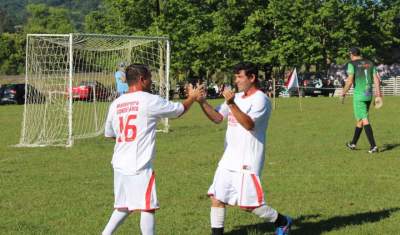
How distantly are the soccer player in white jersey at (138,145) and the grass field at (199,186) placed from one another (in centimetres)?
135

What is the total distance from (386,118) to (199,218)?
16733 millimetres

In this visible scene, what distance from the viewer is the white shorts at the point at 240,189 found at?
661cm

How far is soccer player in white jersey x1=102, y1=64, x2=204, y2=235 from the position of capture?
6148 mm

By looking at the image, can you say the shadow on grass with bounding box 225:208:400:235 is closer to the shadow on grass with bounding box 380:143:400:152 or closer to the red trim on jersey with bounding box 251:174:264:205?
the red trim on jersey with bounding box 251:174:264:205

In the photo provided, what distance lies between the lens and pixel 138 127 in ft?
20.3

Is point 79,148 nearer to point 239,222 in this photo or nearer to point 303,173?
point 303,173

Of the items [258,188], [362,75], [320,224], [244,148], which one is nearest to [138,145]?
[244,148]

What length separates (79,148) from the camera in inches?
625

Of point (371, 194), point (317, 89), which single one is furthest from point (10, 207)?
point (317, 89)

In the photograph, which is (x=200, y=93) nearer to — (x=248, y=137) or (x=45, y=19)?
(x=248, y=137)

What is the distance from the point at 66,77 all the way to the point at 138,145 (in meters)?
13.2


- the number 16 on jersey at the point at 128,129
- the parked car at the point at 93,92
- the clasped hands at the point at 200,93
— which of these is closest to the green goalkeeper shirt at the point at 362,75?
the clasped hands at the point at 200,93

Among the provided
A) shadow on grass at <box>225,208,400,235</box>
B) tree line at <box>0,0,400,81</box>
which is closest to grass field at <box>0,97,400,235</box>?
shadow on grass at <box>225,208,400,235</box>

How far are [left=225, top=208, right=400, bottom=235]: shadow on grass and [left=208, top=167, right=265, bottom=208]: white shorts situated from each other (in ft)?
2.69
